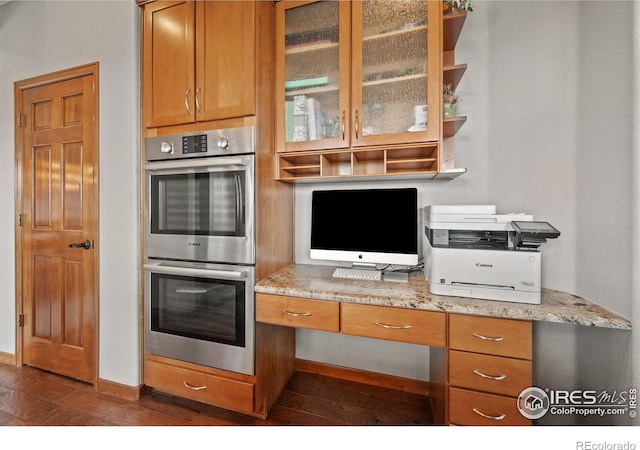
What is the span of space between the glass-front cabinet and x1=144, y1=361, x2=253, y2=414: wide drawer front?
145cm

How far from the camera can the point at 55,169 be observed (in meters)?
2.16

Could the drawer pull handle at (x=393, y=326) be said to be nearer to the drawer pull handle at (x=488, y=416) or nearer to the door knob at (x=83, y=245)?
the drawer pull handle at (x=488, y=416)

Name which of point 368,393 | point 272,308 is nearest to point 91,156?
point 272,308

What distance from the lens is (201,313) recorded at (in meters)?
1.72

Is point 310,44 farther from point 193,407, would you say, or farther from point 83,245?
point 193,407

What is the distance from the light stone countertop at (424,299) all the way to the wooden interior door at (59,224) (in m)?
1.47

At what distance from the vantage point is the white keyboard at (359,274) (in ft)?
5.52

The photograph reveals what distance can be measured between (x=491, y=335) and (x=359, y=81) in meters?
1.48

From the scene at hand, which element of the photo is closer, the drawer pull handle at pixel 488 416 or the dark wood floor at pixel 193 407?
the drawer pull handle at pixel 488 416

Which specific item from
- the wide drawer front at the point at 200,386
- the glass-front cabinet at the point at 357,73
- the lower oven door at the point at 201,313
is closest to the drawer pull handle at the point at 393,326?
the lower oven door at the point at 201,313

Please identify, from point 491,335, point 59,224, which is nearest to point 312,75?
point 491,335

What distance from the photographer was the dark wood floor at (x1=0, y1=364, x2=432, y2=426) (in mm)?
1673

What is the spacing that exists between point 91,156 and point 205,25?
48.3 inches

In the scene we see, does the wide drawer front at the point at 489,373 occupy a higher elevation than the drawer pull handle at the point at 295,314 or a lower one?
lower
